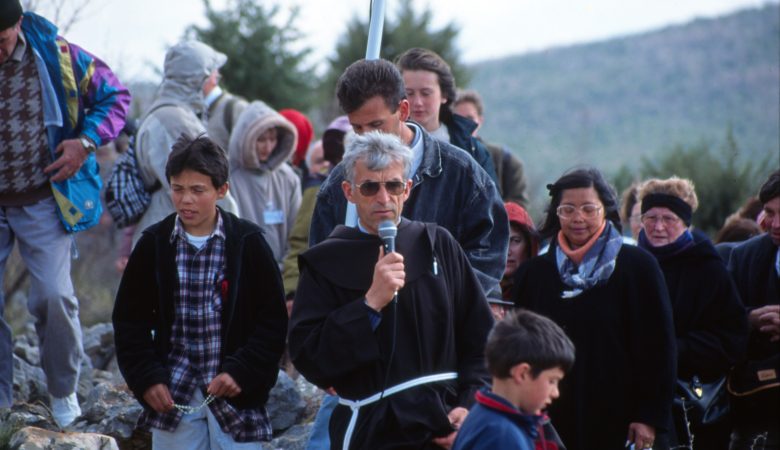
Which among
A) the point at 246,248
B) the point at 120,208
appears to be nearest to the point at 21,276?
the point at 120,208

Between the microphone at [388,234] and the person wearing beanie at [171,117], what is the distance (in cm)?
309

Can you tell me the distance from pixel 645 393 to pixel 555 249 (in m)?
0.90

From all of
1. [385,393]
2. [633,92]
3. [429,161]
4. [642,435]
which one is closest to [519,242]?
[642,435]

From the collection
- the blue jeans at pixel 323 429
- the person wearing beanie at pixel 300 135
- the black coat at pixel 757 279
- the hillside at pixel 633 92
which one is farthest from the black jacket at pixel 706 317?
the hillside at pixel 633 92

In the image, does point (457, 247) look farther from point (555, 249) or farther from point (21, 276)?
point (21, 276)

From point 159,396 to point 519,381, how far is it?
203 centimetres

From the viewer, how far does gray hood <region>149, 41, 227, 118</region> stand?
810 centimetres

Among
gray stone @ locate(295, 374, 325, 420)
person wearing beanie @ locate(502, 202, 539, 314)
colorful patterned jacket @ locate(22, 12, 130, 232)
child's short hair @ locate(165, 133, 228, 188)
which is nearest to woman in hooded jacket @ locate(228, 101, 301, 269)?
gray stone @ locate(295, 374, 325, 420)

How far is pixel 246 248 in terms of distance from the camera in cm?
573

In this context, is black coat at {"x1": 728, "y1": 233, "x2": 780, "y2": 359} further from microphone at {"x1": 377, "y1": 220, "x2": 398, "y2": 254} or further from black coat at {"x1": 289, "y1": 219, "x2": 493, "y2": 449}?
microphone at {"x1": 377, "y1": 220, "x2": 398, "y2": 254}

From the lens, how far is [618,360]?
591 centimetres

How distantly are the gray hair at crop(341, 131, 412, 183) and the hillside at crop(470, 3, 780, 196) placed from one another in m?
50.3

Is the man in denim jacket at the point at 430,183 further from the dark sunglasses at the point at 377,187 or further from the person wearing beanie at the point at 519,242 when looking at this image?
the person wearing beanie at the point at 519,242

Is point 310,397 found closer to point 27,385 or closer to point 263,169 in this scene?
point 263,169
